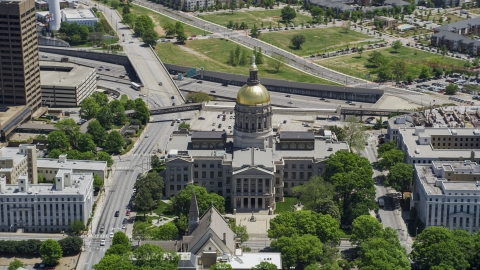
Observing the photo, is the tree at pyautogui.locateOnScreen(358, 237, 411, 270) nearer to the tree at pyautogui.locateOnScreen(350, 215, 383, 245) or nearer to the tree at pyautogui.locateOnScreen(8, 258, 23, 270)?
the tree at pyautogui.locateOnScreen(350, 215, 383, 245)

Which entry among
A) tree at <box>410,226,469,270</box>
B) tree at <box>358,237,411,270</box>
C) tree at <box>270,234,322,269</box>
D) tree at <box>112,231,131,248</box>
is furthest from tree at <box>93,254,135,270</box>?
tree at <box>410,226,469,270</box>

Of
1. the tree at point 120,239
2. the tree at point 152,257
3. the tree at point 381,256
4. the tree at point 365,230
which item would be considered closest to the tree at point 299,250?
the tree at point 381,256

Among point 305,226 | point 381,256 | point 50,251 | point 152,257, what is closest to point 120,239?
point 50,251

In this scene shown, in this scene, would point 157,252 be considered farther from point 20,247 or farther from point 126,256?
point 20,247

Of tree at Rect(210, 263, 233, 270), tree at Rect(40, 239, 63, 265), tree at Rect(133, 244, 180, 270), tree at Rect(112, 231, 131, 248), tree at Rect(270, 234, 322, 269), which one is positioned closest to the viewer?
tree at Rect(210, 263, 233, 270)

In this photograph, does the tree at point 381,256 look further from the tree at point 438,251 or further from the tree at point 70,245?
the tree at point 70,245
